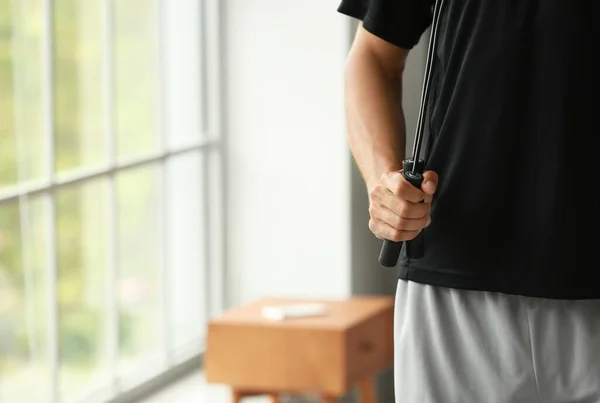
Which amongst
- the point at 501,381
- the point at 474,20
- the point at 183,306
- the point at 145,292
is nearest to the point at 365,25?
the point at 474,20

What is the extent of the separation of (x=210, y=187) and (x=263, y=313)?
670 millimetres

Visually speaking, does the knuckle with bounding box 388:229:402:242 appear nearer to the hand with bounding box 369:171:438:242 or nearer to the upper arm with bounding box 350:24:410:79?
the hand with bounding box 369:171:438:242

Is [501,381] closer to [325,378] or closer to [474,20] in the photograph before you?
[474,20]

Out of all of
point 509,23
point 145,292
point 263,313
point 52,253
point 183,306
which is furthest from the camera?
point 183,306

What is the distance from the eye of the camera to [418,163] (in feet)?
4.57

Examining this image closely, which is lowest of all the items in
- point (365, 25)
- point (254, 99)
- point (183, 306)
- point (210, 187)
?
point (183, 306)

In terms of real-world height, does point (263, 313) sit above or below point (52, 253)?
below

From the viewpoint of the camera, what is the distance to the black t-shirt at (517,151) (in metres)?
1.41

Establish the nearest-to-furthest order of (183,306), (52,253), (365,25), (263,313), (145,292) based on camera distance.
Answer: (365,25), (52,253), (263,313), (145,292), (183,306)

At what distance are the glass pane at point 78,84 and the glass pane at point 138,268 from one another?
18 cm

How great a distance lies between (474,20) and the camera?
147cm

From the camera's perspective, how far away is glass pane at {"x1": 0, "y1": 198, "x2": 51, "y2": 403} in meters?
2.49

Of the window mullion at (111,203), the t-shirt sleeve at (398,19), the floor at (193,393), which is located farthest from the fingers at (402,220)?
the floor at (193,393)

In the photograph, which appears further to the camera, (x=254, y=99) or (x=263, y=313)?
(x=254, y=99)
